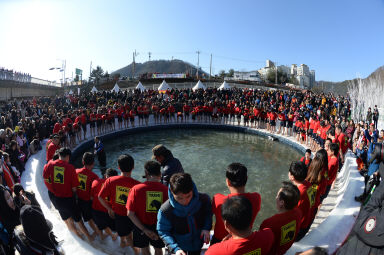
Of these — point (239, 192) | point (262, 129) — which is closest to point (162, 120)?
point (262, 129)

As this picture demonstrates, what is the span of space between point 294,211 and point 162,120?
667 inches

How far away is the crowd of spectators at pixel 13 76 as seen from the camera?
2805 cm

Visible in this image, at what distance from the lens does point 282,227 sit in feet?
7.88

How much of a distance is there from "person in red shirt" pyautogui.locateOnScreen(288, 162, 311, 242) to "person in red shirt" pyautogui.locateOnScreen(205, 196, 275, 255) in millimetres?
1468

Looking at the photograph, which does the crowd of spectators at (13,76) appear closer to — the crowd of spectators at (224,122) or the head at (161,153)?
the crowd of spectators at (224,122)

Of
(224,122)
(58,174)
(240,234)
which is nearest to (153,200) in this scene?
(240,234)

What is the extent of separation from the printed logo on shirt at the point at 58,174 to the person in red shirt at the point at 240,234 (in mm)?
3038

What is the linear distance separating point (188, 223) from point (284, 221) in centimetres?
100

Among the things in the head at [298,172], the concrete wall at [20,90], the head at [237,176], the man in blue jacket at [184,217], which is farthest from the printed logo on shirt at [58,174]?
the concrete wall at [20,90]

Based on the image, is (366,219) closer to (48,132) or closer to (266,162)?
(266,162)

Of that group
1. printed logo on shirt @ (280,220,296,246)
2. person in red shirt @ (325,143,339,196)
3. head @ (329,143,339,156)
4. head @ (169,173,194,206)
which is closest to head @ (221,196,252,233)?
head @ (169,173,194,206)

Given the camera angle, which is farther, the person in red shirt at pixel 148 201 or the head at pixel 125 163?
the head at pixel 125 163

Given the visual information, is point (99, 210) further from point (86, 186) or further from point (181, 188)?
point (181, 188)

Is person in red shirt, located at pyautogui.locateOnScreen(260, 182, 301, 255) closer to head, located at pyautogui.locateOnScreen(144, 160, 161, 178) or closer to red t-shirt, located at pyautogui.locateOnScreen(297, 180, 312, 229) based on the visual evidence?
red t-shirt, located at pyautogui.locateOnScreen(297, 180, 312, 229)
